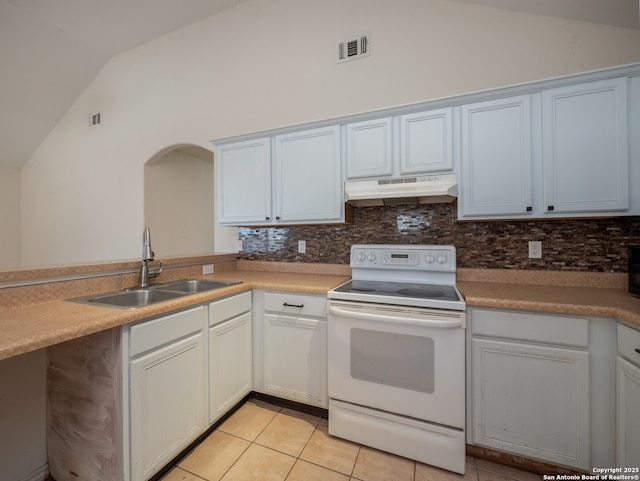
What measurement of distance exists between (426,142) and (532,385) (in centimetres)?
149

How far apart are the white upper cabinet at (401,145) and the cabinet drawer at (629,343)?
45.3 inches

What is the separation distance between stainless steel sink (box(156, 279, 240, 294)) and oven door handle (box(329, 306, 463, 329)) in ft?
2.62

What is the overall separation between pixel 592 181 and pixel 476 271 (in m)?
0.80

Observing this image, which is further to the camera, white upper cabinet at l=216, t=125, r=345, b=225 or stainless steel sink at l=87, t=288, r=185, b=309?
white upper cabinet at l=216, t=125, r=345, b=225

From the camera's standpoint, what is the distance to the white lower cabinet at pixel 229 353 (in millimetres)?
1692

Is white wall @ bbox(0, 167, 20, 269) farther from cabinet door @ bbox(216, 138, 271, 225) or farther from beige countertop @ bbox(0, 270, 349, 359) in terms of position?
beige countertop @ bbox(0, 270, 349, 359)

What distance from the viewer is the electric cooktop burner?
1.59 metres

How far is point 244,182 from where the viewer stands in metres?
2.40

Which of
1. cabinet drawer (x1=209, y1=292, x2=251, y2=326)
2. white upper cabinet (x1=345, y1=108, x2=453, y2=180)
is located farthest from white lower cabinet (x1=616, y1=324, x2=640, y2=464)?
cabinet drawer (x1=209, y1=292, x2=251, y2=326)

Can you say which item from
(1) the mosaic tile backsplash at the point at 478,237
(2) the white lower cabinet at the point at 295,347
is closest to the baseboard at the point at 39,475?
(2) the white lower cabinet at the point at 295,347

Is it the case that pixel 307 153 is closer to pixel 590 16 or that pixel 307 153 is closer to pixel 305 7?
pixel 305 7

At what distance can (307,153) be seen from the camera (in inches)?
85.4

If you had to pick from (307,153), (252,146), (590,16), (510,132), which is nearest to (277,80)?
(252,146)

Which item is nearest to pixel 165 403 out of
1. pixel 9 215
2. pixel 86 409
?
pixel 86 409
